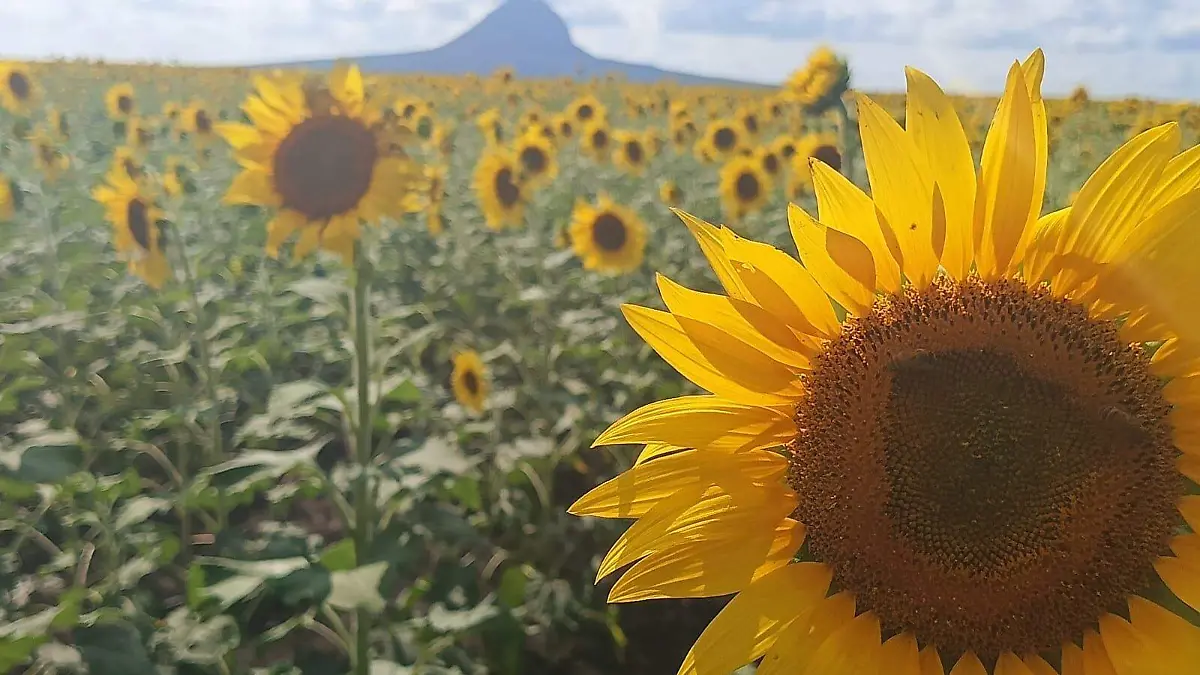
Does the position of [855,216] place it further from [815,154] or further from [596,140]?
[596,140]

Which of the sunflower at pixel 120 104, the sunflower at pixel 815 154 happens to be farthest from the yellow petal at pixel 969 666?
the sunflower at pixel 120 104

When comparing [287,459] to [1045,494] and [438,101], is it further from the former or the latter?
[438,101]

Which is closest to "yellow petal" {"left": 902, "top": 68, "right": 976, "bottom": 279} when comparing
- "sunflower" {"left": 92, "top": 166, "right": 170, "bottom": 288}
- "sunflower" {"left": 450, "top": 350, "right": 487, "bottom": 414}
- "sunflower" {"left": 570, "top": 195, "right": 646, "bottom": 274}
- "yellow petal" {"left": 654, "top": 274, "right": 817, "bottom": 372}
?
"yellow petal" {"left": 654, "top": 274, "right": 817, "bottom": 372}

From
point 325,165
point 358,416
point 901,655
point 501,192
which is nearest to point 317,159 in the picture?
point 325,165

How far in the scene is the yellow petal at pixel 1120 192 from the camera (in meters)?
1.02

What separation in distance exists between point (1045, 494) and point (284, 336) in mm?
5803

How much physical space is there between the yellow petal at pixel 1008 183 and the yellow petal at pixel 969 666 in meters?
0.45

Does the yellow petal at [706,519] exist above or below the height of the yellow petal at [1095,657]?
above

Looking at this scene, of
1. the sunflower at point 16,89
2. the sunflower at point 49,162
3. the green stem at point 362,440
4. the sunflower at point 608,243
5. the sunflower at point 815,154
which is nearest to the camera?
the green stem at point 362,440

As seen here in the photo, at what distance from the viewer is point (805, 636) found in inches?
42.5

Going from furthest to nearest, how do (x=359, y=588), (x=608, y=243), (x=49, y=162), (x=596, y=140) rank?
(x=596, y=140) < (x=49, y=162) < (x=608, y=243) < (x=359, y=588)

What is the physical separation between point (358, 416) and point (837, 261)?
2.13 m

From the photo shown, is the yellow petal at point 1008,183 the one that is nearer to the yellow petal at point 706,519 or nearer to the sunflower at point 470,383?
the yellow petal at point 706,519

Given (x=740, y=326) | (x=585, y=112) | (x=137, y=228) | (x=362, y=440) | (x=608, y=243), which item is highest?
(x=585, y=112)
